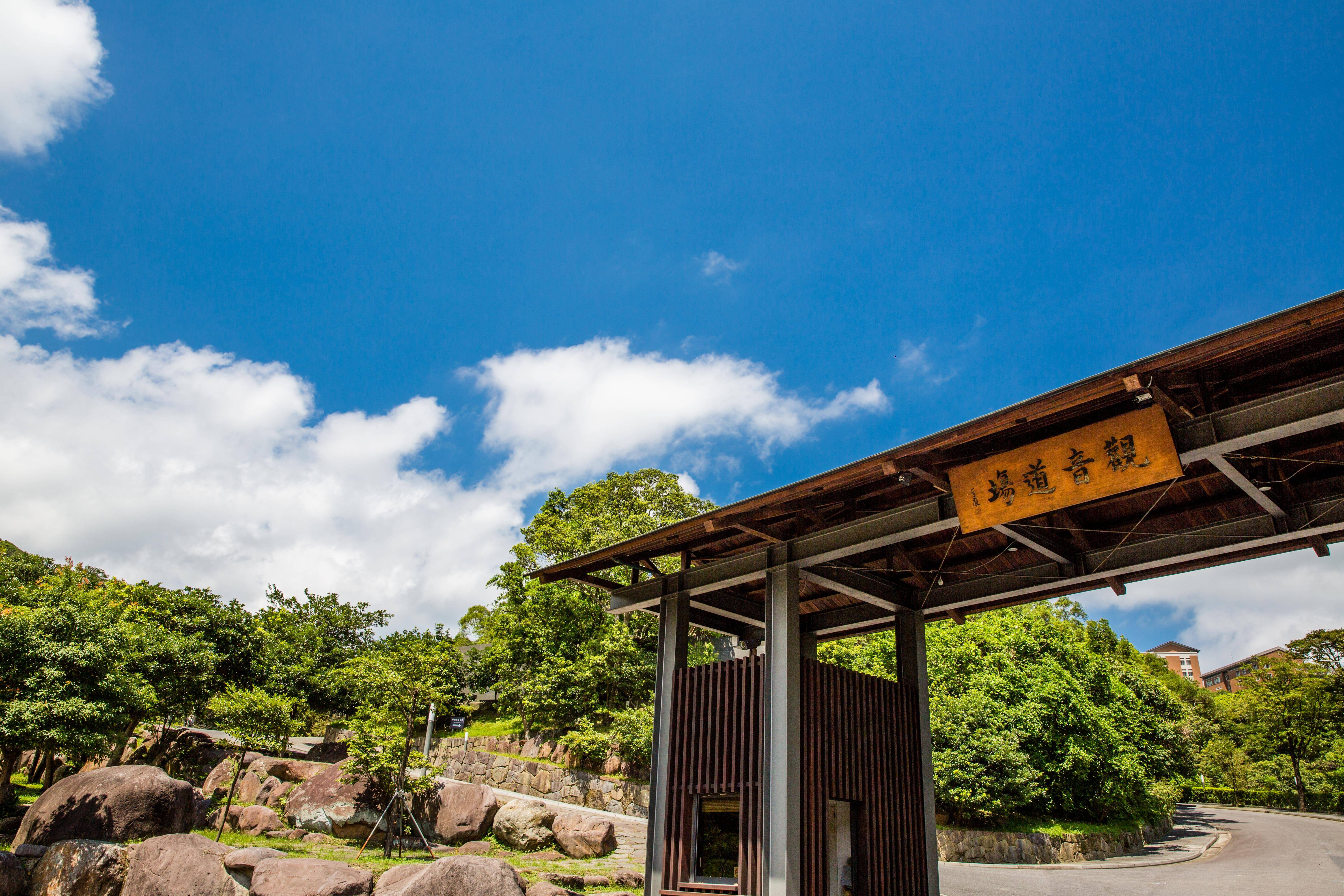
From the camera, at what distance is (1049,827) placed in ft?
64.1

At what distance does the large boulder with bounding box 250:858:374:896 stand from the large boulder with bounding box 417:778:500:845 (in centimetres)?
477

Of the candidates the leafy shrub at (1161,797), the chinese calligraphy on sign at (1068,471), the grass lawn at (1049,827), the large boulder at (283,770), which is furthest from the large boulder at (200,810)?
the leafy shrub at (1161,797)

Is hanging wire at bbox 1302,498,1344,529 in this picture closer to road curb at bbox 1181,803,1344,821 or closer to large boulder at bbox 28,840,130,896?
large boulder at bbox 28,840,130,896

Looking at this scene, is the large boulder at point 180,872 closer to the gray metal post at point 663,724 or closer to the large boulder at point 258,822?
the large boulder at point 258,822

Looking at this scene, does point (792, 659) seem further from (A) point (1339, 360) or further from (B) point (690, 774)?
(A) point (1339, 360)

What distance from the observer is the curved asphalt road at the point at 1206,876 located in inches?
569

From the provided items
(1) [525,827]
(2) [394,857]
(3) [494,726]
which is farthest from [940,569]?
(3) [494,726]

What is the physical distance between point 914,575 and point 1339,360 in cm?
505

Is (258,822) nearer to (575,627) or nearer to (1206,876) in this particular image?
(575,627)

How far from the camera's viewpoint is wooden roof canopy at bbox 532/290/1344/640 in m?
5.51

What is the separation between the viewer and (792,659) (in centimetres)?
821

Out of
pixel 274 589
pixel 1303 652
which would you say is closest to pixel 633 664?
pixel 274 589

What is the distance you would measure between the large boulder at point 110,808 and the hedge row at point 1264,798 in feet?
124

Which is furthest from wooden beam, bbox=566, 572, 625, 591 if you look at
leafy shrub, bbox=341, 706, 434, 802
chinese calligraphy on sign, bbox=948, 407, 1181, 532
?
leafy shrub, bbox=341, 706, 434, 802
